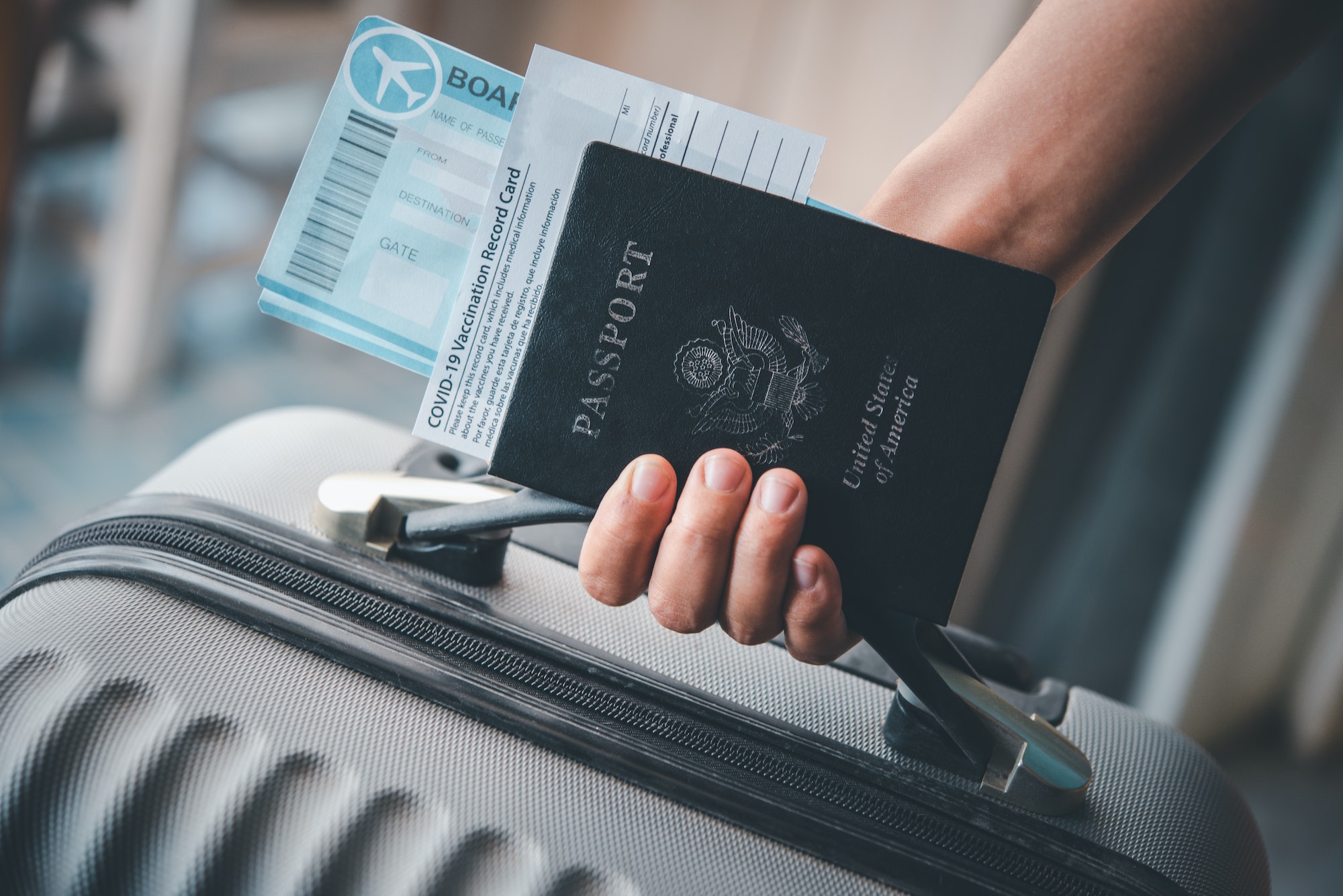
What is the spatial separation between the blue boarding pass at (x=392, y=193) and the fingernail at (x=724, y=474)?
156mm

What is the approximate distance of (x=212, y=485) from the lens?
58 cm

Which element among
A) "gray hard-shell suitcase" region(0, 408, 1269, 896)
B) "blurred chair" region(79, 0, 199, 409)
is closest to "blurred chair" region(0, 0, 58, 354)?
"blurred chair" region(79, 0, 199, 409)

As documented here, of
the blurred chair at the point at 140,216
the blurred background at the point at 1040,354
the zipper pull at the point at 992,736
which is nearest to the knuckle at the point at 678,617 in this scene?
the zipper pull at the point at 992,736

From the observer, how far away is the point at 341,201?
1.60 feet

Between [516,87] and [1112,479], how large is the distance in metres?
1.15

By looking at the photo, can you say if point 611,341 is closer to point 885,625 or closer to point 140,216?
point 885,625

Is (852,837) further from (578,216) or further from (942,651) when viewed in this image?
(578,216)

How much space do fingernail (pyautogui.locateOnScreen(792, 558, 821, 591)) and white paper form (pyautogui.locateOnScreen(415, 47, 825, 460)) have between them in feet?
0.55

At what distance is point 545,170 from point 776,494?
0.64 ft

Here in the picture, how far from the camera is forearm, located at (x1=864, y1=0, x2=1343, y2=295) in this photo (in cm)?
51

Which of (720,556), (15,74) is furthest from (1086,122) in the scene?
(15,74)

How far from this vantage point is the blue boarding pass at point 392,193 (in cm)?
48

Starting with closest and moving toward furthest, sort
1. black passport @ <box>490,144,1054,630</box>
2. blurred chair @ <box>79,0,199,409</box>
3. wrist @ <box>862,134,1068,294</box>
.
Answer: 1. black passport @ <box>490,144,1054,630</box>
2. wrist @ <box>862,134,1068,294</box>
3. blurred chair @ <box>79,0,199,409</box>

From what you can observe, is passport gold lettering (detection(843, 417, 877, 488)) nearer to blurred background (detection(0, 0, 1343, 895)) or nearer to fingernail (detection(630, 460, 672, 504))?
fingernail (detection(630, 460, 672, 504))
